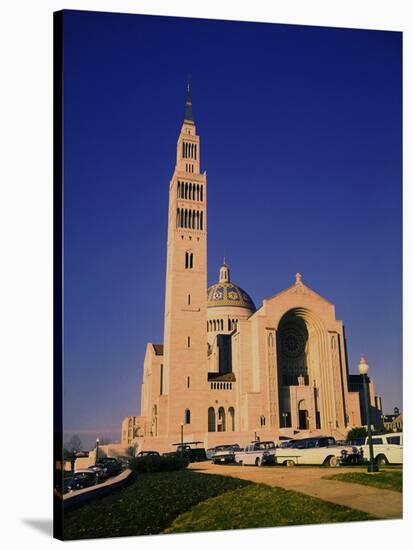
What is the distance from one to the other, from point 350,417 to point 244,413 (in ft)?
19.8

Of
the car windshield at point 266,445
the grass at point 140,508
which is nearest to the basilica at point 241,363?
the car windshield at point 266,445

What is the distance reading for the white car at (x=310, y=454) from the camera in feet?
67.2

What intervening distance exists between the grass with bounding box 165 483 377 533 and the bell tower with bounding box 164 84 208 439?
41.8 ft

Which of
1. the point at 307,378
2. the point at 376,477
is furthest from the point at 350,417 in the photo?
the point at 376,477

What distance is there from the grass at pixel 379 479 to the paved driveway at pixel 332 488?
0.51ft

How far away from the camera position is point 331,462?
2033 cm

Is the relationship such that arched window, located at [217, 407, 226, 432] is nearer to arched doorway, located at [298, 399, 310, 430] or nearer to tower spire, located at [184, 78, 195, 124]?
arched doorway, located at [298, 399, 310, 430]

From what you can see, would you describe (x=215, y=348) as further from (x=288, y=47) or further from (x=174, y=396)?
(x=288, y=47)

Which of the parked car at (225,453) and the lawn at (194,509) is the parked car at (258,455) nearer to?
the parked car at (225,453)

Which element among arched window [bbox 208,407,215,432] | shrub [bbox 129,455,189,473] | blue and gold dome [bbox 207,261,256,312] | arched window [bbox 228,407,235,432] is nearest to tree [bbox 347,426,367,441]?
arched window [bbox 228,407,235,432]

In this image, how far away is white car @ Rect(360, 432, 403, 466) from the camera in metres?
20.2

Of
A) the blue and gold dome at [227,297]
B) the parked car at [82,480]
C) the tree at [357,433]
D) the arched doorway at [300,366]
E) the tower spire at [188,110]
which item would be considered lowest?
the tree at [357,433]

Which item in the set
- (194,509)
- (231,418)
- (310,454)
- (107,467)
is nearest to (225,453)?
(310,454)

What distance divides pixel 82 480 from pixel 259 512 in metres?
4.56
